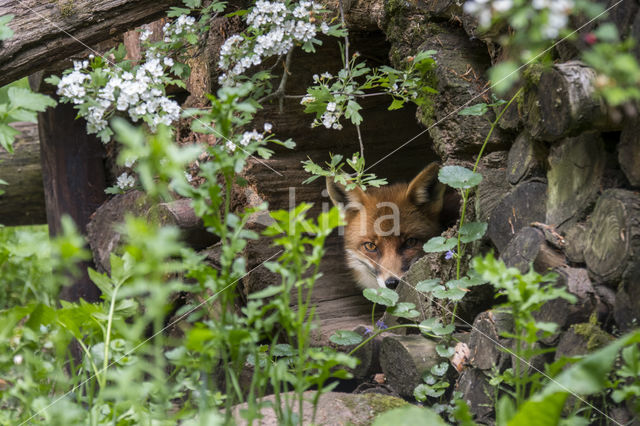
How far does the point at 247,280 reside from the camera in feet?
11.0

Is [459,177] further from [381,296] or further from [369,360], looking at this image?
[369,360]

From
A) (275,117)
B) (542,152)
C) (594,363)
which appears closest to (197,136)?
(275,117)

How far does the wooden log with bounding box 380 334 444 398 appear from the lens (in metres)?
2.46

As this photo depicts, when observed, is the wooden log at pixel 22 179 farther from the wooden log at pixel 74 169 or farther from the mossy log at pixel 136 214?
the mossy log at pixel 136 214

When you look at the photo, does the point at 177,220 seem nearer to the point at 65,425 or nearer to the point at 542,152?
the point at 542,152

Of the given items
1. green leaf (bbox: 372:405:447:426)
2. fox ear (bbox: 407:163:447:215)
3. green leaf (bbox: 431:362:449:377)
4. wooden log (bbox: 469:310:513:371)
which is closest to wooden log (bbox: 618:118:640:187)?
wooden log (bbox: 469:310:513:371)

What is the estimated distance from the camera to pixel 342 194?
152 inches

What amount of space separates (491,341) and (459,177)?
0.62 metres

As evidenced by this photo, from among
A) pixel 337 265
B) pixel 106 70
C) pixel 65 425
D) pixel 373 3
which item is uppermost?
pixel 373 3

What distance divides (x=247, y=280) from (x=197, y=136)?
869 mm

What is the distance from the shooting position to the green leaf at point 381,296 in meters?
2.50

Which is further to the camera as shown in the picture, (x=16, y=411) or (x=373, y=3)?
(x=373, y=3)

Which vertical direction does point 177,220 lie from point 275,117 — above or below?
below

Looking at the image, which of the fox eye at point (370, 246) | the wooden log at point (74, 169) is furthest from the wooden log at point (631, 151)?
the wooden log at point (74, 169)
